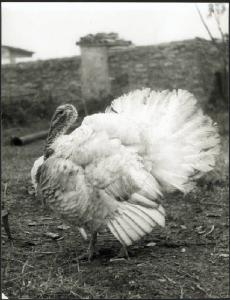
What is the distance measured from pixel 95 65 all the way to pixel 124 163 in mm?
7600

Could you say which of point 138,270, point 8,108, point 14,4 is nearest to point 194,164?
point 138,270

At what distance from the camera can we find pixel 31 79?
11.1 meters

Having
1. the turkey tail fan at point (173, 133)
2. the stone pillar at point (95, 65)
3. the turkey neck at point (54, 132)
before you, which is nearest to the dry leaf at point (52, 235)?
the turkey neck at point (54, 132)

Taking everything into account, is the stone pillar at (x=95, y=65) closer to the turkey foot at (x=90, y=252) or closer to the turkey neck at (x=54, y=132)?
the turkey foot at (x=90, y=252)

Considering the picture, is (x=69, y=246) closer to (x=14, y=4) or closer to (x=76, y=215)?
(x=76, y=215)

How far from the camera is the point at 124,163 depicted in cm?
341

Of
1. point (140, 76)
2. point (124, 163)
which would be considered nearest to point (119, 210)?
point (124, 163)

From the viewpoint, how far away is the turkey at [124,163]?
10.9 ft

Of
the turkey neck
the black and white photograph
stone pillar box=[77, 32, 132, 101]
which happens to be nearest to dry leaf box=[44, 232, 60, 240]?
the black and white photograph

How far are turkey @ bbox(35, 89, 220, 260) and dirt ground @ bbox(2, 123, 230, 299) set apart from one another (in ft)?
0.88

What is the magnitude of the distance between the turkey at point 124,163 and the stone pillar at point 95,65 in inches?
259

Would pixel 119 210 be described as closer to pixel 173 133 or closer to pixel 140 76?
pixel 173 133

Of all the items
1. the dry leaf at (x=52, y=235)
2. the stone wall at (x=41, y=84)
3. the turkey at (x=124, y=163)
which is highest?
the stone wall at (x=41, y=84)

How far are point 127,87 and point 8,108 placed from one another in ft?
7.64
